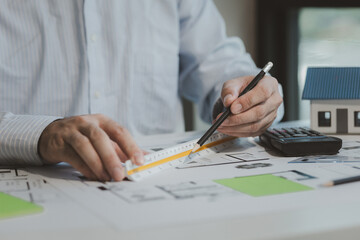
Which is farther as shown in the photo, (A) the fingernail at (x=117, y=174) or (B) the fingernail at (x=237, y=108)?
(B) the fingernail at (x=237, y=108)

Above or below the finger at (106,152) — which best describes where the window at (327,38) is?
above

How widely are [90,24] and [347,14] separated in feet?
3.76

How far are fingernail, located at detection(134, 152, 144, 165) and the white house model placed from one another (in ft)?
1.51

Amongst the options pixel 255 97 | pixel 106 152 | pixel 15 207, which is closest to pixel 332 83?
pixel 255 97

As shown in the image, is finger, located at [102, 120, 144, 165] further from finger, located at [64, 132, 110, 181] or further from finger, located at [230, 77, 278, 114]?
finger, located at [230, 77, 278, 114]

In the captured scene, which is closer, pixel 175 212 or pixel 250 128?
pixel 175 212

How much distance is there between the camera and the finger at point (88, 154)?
23.8 inches

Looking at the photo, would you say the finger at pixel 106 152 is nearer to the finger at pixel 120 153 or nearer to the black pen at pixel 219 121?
the finger at pixel 120 153

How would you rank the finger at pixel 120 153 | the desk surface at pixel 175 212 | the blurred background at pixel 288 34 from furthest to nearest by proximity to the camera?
the blurred background at pixel 288 34 < the finger at pixel 120 153 < the desk surface at pixel 175 212

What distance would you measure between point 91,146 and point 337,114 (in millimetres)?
559

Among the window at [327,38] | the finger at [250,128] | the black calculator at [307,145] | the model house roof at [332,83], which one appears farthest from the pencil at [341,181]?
the window at [327,38]

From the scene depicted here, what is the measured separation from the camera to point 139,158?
62cm

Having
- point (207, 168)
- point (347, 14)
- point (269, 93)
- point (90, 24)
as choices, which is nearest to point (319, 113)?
point (269, 93)

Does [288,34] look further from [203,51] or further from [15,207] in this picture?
[15,207]
